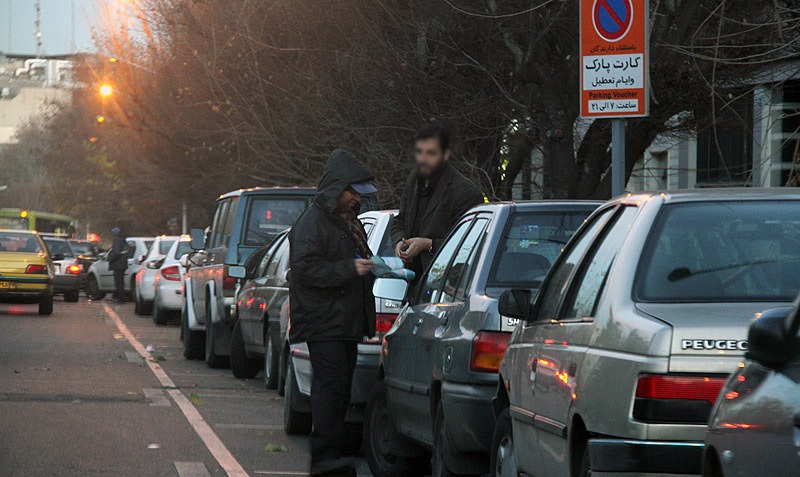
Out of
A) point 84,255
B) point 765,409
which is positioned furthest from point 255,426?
point 84,255

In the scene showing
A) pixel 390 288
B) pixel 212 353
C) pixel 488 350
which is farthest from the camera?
pixel 212 353

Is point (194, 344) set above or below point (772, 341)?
below

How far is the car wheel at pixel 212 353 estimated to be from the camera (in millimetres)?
16844

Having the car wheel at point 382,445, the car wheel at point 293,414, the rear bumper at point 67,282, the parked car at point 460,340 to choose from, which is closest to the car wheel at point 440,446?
the parked car at point 460,340

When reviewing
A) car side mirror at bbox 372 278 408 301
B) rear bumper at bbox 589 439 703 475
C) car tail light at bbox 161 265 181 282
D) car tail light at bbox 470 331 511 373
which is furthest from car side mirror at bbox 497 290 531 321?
car tail light at bbox 161 265 181 282

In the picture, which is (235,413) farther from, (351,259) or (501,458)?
(501,458)

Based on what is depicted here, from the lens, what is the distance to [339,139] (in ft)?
66.0

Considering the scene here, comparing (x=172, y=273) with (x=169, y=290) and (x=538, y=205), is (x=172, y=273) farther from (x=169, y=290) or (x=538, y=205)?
(x=538, y=205)

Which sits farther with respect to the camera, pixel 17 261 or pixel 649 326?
pixel 17 261

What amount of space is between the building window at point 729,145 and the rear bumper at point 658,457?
11.1m

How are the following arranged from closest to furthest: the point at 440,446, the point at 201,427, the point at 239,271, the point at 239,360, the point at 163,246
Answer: the point at 440,446 → the point at 201,427 → the point at 239,271 → the point at 239,360 → the point at 163,246

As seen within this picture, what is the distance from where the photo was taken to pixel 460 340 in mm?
7105

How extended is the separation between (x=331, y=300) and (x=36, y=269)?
22.0m

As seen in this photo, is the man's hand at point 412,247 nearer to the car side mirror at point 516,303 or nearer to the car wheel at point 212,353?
the car side mirror at point 516,303
